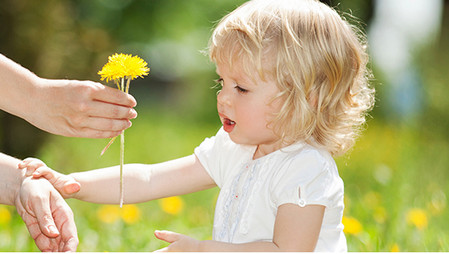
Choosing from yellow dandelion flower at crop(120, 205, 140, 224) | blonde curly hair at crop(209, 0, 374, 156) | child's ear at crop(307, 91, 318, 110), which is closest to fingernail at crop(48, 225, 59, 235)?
blonde curly hair at crop(209, 0, 374, 156)

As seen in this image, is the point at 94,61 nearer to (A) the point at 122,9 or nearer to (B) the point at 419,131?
(B) the point at 419,131

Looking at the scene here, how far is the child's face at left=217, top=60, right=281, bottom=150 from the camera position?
179cm

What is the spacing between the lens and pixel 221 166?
Answer: 82.7 inches

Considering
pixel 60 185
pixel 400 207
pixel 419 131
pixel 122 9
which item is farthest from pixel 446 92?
pixel 122 9

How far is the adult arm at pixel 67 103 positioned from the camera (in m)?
1.73

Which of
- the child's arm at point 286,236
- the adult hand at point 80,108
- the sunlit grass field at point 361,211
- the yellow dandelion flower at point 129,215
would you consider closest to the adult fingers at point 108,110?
the adult hand at point 80,108

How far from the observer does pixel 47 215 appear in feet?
5.93

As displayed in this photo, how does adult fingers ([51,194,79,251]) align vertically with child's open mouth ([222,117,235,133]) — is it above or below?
below

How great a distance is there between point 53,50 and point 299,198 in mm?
3459

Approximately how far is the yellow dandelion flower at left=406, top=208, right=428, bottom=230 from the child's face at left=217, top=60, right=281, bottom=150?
1310 mm

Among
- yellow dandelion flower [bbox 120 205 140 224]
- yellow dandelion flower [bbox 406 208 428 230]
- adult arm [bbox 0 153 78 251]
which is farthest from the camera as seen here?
yellow dandelion flower [bbox 120 205 140 224]

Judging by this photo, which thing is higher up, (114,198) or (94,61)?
(94,61)

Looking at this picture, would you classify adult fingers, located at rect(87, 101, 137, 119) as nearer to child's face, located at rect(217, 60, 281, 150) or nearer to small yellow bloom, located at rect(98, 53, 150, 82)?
small yellow bloom, located at rect(98, 53, 150, 82)

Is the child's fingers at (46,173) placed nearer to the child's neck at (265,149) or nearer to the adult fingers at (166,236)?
the adult fingers at (166,236)
